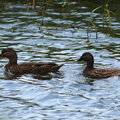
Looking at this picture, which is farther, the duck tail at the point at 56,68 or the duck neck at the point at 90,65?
the duck neck at the point at 90,65

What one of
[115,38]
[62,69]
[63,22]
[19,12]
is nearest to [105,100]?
[62,69]

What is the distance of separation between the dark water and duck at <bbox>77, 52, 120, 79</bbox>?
0.63ft

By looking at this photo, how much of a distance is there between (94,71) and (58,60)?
67.2 inches

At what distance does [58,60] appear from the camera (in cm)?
1487

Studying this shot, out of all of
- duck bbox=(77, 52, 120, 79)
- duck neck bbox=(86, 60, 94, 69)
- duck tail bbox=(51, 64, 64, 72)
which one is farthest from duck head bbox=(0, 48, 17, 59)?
duck neck bbox=(86, 60, 94, 69)

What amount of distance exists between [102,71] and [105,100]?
103 inches

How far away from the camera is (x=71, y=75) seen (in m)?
13.2

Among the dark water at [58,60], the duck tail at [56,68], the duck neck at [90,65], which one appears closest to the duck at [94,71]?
the duck neck at [90,65]

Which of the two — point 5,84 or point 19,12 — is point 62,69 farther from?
point 19,12

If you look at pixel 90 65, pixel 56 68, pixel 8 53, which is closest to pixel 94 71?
pixel 90 65

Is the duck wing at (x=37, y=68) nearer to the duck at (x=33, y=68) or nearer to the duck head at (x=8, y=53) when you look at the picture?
the duck at (x=33, y=68)

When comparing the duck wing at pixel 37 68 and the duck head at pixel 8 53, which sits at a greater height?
the duck head at pixel 8 53

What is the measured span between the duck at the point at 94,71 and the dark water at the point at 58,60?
191 mm

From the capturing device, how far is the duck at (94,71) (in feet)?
42.7
